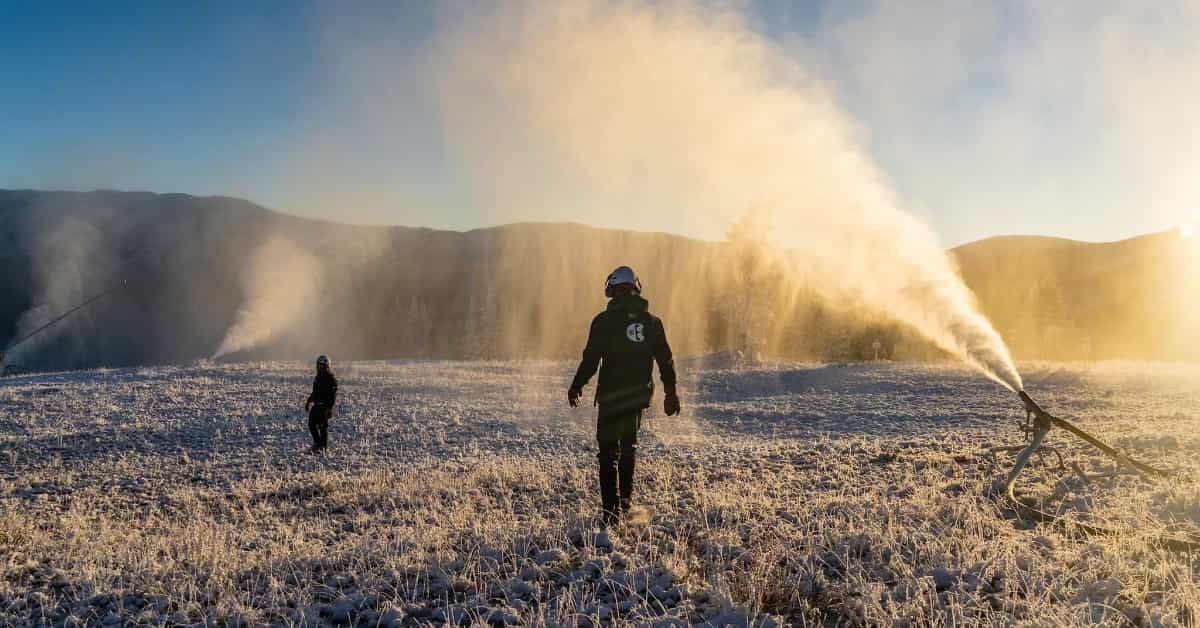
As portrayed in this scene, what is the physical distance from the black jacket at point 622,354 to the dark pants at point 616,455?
123mm

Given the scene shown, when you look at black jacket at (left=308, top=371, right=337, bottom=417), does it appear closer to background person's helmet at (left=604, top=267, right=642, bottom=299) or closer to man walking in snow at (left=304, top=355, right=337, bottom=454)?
man walking in snow at (left=304, top=355, right=337, bottom=454)

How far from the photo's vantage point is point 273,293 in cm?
11956

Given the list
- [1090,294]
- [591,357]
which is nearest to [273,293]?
[591,357]

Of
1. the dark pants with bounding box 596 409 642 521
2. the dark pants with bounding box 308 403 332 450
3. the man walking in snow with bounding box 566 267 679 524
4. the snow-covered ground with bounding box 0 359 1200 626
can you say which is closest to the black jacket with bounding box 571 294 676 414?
the man walking in snow with bounding box 566 267 679 524

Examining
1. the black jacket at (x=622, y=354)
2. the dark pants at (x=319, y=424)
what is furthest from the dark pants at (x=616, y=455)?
the dark pants at (x=319, y=424)

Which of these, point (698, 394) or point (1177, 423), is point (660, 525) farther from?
point (698, 394)

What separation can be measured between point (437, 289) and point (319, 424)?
119956 millimetres

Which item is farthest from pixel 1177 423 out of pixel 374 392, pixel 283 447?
pixel 374 392

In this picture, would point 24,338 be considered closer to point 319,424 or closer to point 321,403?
point 319,424

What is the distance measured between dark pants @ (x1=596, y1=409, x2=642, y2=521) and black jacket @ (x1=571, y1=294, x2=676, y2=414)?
0.12 m

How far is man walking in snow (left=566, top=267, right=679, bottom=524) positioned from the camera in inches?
280

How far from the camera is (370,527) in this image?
8.02m

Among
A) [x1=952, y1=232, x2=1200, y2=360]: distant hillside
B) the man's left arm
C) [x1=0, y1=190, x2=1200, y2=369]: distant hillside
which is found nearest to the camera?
the man's left arm

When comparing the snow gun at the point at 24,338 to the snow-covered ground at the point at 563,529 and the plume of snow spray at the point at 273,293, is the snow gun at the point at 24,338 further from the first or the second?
the snow-covered ground at the point at 563,529
